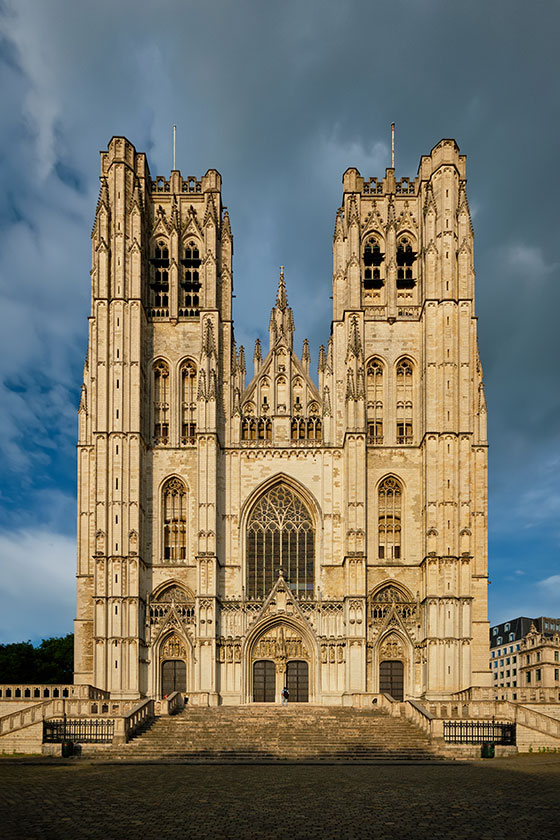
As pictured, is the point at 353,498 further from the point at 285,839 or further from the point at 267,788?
the point at 285,839

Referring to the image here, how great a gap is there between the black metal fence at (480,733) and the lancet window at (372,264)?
2910 cm

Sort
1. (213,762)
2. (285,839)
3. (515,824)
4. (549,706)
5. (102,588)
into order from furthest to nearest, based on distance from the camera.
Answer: (102,588)
(549,706)
(213,762)
(515,824)
(285,839)

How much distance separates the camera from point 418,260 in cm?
5531

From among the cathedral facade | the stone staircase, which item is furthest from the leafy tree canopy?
the stone staircase

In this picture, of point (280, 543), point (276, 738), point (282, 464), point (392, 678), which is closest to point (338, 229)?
point (282, 464)

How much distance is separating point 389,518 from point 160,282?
1901cm

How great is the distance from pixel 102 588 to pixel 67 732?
1632 centimetres

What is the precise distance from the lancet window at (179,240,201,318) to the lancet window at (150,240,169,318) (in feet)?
3.07

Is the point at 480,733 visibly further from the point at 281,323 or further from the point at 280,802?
the point at 281,323

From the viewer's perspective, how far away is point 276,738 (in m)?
33.7

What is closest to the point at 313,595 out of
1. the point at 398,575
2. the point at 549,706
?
the point at 398,575

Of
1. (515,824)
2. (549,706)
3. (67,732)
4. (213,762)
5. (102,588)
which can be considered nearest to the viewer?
(515,824)

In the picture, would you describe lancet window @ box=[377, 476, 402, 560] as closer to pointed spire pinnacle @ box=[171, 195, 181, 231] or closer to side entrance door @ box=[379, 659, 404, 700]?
side entrance door @ box=[379, 659, 404, 700]

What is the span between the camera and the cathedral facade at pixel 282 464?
48875 millimetres
